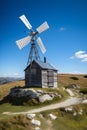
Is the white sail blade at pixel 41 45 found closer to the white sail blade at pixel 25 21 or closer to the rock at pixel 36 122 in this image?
the white sail blade at pixel 25 21

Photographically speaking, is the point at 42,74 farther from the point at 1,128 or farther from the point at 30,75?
A: the point at 1,128

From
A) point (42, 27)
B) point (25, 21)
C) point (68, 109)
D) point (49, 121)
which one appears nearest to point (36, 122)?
point (49, 121)

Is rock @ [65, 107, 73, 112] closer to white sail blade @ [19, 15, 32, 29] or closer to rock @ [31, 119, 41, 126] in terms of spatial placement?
rock @ [31, 119, 41, 126]

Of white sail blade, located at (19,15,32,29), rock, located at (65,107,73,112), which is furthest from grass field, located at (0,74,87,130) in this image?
white sail blade, located at (19,15,32,29)

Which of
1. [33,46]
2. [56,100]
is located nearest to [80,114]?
[56,100]

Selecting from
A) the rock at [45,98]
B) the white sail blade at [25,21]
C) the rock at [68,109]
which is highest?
the white sail blade at [25,21]

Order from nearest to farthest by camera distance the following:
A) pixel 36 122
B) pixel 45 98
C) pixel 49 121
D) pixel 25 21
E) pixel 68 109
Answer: pixel 36 122
pixel 49 121
pixel 68 109
pixel 45 98
pixel 25 21

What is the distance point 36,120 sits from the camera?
3434 cm

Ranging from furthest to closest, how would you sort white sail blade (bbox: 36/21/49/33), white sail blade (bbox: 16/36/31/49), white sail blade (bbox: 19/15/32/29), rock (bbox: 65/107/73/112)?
white sail blade (bbox: 19/15/32/29), white sail blade (bbox: 36/21/49/33), white sail blade (bbox: 16/36/31/49), rock (bbox: 65/107/73/112)

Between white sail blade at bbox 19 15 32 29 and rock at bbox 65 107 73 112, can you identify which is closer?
rock at bbox 65 107 73 112

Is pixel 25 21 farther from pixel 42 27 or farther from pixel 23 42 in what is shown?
pixel 23 42

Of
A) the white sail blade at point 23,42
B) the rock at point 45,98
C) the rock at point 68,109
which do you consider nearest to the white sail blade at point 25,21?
the white sail blade at point 23,42

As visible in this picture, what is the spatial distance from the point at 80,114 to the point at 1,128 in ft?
48.8

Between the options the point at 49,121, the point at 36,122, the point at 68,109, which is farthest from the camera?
the point at 68,109
